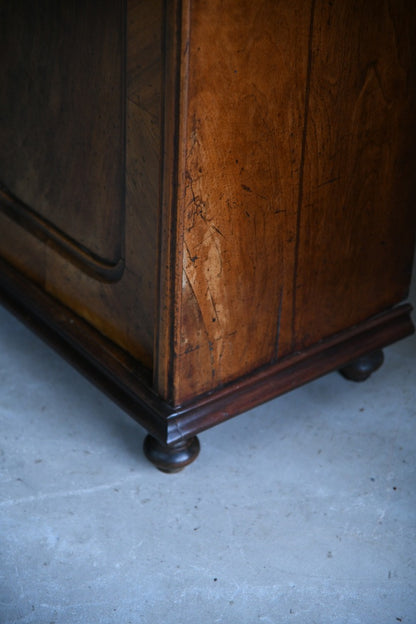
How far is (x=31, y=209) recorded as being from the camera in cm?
171

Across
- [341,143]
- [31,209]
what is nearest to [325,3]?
[341,143]

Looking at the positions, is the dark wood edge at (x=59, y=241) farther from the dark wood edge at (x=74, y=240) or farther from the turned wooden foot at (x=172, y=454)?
the turned wooden foot at (x=172, y=454)

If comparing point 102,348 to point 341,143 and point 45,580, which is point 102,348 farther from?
point 341,143

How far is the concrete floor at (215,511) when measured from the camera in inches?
52.7

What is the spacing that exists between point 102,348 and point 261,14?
66 centimetres

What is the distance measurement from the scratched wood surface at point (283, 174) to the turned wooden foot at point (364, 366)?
14 cm

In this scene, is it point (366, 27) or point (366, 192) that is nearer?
point (366, 27)

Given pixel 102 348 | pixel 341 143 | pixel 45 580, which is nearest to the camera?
pixel 45 580

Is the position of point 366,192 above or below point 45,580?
above

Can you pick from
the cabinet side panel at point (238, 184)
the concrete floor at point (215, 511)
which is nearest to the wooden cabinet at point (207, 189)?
the cabinet side panel at point (238, 184)

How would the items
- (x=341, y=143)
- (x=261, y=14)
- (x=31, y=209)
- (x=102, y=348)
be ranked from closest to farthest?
(x=261, y=14)
(x=341, y=143)
(x=102, y=348)
(x=31, y=209)

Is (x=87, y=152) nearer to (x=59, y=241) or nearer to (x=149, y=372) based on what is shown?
(x=59, y=241)

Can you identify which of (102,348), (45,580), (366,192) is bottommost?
(45,580)

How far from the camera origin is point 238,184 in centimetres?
135
